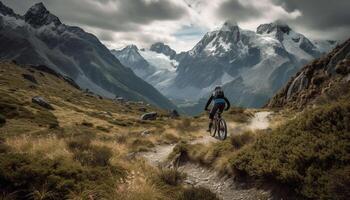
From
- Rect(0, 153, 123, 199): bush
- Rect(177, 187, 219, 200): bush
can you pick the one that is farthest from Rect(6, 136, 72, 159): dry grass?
Rect(177, 187, 219, 200): bush

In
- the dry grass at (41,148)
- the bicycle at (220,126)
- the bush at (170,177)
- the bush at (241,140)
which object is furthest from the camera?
the bicycle at (220,126)

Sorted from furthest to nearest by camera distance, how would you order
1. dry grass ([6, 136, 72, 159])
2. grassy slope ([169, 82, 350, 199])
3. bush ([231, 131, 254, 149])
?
bush ([231, 131, 254, 149])
dry grass ([6, 136, 72, 159])
grassy slope ([169, 82, 350, 199])

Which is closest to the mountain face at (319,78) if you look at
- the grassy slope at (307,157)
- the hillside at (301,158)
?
the hillside at (301,158)

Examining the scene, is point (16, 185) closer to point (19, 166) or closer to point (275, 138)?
point (19, 166)

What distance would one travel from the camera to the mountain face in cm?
3919

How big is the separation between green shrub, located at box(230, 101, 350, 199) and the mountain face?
25032 mm

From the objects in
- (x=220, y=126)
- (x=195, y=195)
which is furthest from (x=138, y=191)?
(x=220, y=126)

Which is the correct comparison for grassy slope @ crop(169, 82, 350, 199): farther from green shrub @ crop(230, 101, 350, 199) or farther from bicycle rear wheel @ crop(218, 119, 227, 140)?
bicycle rear wheel @ crop(218, 119, 227, 140)

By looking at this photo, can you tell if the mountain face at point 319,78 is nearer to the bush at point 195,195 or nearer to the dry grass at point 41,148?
the bush at point 195,195

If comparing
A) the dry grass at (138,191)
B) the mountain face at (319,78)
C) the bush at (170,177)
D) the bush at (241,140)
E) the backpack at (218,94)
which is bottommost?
the dry grass at (138,191)

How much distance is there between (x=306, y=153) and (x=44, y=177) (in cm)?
740

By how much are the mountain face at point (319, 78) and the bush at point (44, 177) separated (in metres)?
29.9

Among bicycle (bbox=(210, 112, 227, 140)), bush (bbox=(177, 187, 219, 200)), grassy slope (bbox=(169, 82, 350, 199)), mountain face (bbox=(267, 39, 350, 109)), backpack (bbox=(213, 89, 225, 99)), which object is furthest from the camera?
mountain face (bbox=(267, 39, 350, 109))

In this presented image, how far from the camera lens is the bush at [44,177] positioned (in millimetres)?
8505
